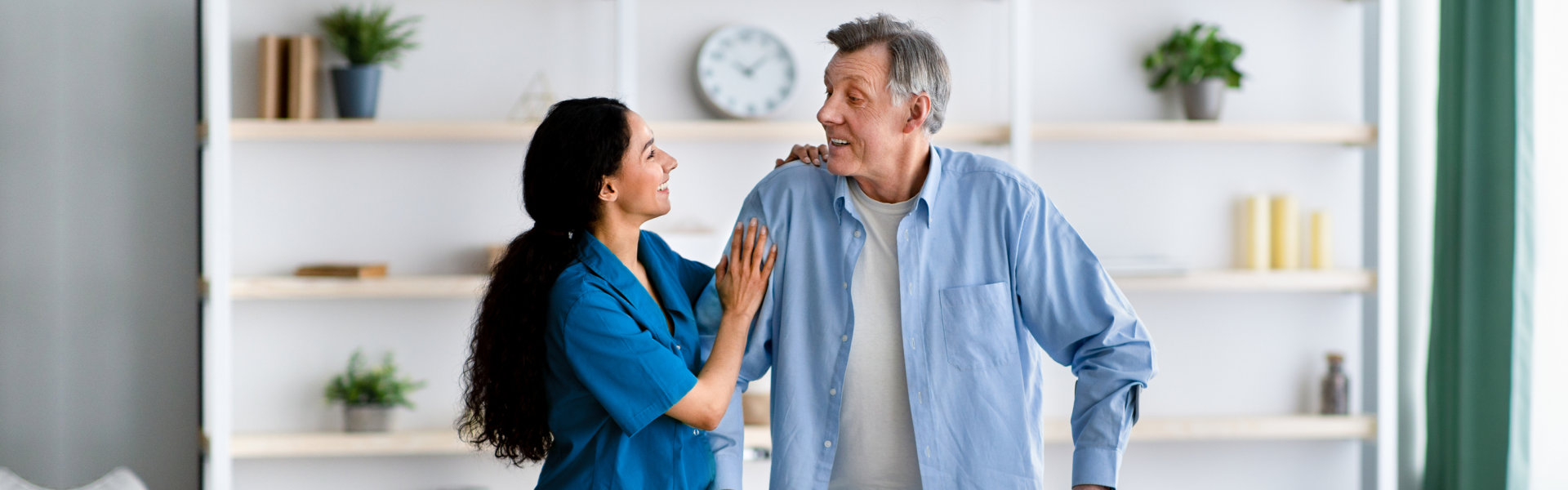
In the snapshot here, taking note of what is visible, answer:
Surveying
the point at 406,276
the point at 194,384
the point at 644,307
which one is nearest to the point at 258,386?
the point at 194,384

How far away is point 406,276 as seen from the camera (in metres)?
3.37

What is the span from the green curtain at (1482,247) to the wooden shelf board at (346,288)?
2702 millimetres

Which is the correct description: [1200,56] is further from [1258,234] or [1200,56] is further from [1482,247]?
[1482,247]

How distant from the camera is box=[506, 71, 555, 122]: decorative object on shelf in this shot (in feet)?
10.9

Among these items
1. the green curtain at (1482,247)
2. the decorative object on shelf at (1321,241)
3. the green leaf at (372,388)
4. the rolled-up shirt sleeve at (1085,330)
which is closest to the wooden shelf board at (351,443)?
the green leaf at (372,388)

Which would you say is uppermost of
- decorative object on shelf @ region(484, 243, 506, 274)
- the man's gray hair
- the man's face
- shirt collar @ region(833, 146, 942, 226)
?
the man's gray hair

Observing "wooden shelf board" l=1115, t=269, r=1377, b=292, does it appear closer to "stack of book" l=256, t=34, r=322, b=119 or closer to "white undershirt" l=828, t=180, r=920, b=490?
"white undershirt" l=828, t=180, r=920, b=490

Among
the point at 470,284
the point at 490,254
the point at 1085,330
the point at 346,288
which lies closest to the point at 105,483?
the point at 346,288

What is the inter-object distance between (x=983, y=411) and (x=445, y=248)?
2.14 meters

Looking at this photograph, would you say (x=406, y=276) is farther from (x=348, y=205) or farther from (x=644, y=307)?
(x=644, y=307)

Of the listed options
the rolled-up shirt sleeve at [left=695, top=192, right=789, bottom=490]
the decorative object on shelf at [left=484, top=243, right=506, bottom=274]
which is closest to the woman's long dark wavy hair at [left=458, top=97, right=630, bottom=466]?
the rolled-up shirt sleeve at [left=695, top=192, right=789, bottom=490]

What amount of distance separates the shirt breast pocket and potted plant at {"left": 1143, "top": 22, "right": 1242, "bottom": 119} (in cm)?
198

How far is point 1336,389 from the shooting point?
348cm

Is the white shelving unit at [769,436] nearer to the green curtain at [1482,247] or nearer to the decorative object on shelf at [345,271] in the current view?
the green curtain at [1482,247]
